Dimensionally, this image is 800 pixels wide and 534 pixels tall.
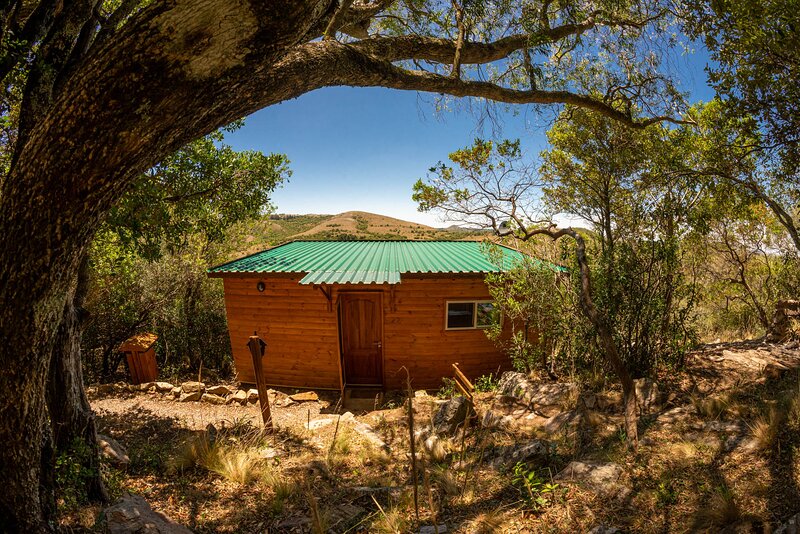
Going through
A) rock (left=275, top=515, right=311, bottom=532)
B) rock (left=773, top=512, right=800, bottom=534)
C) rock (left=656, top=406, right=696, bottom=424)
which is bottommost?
rock (left=275, top=515, right=311, bottom=532)

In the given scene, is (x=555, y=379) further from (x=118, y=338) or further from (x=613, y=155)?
(x=118, y=338)

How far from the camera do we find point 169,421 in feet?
21.0

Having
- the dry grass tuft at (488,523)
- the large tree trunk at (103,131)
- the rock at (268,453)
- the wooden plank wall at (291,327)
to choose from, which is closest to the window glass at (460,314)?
the wooden plank wall at (291,327)

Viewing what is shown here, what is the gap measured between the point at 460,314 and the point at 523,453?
5609 millimetres

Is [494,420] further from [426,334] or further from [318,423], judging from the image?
[426,334]

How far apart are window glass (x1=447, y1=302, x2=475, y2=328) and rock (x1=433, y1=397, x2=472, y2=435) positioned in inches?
141

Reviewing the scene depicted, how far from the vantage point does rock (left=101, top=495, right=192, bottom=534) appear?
2.68 metres

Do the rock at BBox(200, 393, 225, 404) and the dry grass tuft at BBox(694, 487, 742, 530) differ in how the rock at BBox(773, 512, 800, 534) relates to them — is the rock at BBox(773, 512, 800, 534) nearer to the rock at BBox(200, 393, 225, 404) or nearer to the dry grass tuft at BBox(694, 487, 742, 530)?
the dry grass tuft at BBox(694, 487, 742, 530)

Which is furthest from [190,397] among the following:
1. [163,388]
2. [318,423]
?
[318,423]

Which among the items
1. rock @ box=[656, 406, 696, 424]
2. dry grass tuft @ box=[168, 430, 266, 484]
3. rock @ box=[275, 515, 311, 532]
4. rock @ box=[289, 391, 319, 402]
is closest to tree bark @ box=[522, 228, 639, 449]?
rock @ box=[656, 406, 696, 424]

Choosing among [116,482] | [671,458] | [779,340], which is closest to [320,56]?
[116,482]

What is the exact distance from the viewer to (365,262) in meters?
10.3

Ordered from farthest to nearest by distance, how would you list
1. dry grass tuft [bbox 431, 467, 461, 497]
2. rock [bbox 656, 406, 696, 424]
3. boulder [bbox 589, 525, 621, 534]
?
rock [bbox 656, 406, 696, 424], dry grass tuft [bbox 431, 467, 461, 497], boulder [bbox 589, 525, 621, 534]

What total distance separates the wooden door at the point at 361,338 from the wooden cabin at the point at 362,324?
0.03m
